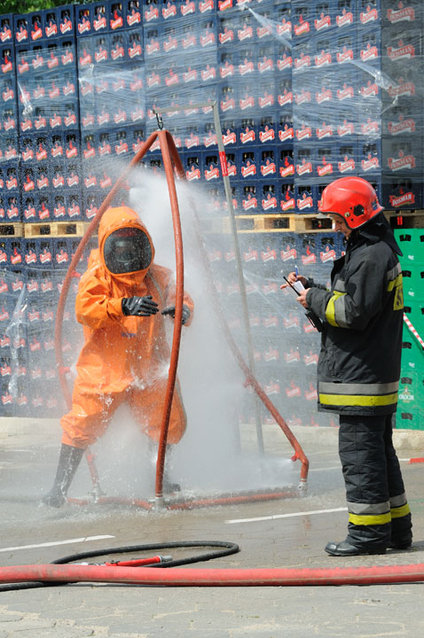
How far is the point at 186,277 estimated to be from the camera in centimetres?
796

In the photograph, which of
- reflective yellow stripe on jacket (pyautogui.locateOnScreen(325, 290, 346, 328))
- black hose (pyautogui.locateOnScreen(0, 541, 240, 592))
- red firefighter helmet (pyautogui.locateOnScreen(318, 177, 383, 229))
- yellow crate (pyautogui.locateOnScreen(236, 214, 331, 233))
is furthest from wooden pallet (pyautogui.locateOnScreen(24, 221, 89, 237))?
reflective yellow stripe on jacket (pyautogui.locateOnScreen(325, 290, 346, 328))

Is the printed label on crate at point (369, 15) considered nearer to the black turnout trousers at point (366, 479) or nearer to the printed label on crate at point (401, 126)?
the printed label on crate at point (401, 126)

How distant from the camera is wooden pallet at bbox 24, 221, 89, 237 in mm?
10938

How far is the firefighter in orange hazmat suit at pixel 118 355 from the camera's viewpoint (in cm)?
725

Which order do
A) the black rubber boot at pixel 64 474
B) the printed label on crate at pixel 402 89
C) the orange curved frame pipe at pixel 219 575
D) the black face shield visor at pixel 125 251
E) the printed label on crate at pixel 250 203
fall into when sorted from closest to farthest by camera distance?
the orange curved frame pipe at pixel 219 575, the black face shield visor at pixel 125 251, the black rubber boot at pixel 64 474, the printed label on crate at pixel 402 89, the printed label on crate at pixel 250 203

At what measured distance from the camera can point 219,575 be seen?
4.72m

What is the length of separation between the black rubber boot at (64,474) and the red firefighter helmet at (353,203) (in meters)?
2.78

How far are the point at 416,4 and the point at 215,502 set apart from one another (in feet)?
14.9

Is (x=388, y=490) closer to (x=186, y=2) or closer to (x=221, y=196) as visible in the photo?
(x=221, y=196)

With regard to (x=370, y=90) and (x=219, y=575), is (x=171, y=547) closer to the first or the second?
(x=219, y=575)

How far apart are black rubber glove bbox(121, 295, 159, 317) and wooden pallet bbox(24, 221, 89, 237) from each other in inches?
159

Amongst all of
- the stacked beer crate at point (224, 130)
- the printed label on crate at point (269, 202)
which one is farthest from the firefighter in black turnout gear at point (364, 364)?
the printed label on crate at point (269, 202)

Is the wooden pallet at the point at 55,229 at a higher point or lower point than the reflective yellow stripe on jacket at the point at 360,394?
higher

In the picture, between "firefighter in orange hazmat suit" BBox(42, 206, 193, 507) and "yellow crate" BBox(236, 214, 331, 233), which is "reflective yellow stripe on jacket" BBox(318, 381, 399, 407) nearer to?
"firefighter in orange hazmat suit" BBox(42, 206, 193, 507)
